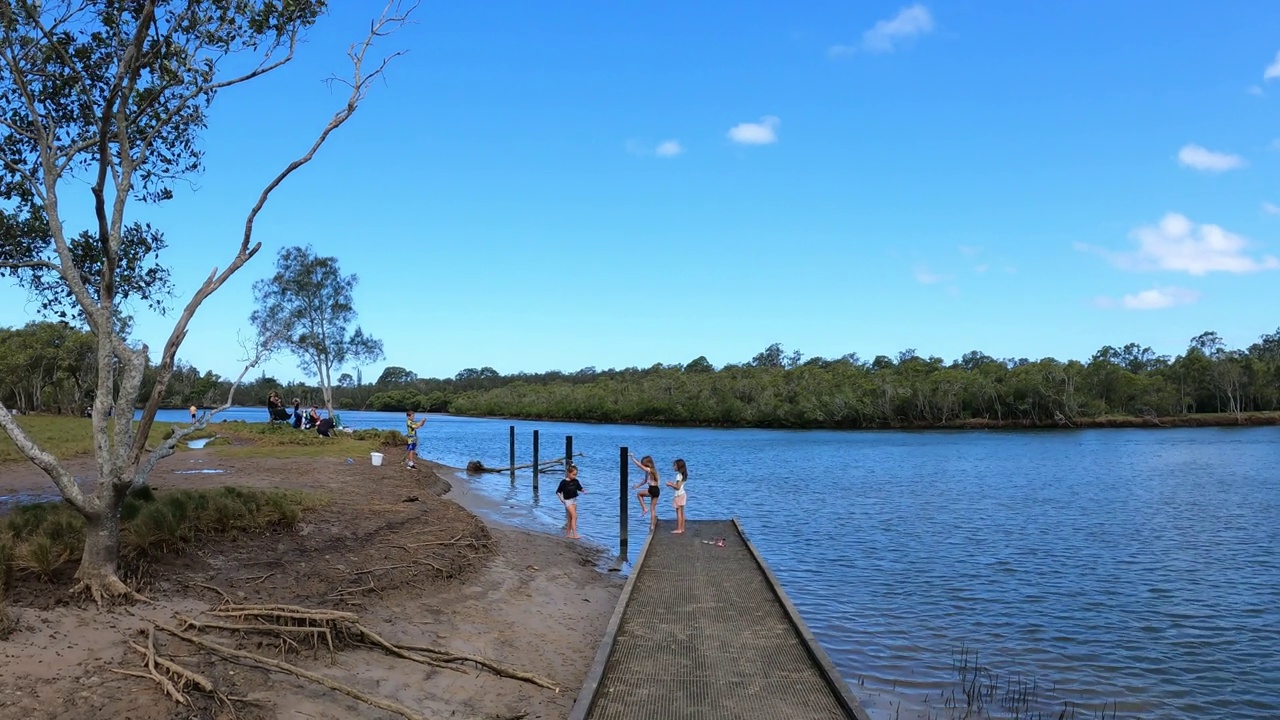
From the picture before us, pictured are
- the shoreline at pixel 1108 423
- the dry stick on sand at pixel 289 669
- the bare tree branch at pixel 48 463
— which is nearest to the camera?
the dry stick on sand at pixel 289 669

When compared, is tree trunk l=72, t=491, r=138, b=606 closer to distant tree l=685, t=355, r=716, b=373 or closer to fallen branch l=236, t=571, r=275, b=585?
fallen branch l=236, t=571, r=275, b=585

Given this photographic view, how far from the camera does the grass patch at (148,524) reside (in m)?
8.11

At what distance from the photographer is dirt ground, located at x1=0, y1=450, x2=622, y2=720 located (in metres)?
6.39

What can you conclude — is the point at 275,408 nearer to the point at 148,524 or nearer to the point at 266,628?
the point at 148,524

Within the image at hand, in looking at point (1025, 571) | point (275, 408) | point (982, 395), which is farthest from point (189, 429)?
point (982, 395)

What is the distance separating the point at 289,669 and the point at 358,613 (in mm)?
2241

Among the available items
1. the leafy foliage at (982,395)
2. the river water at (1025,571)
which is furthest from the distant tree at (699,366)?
the river water at (1025,571)

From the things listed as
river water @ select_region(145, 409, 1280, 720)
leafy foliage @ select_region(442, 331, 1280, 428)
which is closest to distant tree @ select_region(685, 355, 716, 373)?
leafy foliage @ select_region(442, 331, 1280, 428)

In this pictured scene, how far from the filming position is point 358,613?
9.13 m

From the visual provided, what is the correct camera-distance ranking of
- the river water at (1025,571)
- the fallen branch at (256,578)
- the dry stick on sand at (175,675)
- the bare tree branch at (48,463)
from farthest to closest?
the river water at (1025,571) → the fallen branch at (256,578) → the bare tree branch at (48,463) → the dry stick on sand at (175,675)

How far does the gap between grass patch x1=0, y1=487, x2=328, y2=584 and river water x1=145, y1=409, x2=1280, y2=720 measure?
26.1 ft

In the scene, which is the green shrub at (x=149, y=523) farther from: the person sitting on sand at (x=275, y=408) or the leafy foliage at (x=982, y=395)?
the leafy foliage at (x=982, y=395)

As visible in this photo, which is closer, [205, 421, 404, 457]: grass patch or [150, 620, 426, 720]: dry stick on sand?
[150, 620, 426, 720]: dry stick on sand

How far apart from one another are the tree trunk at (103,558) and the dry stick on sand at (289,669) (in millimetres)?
857
